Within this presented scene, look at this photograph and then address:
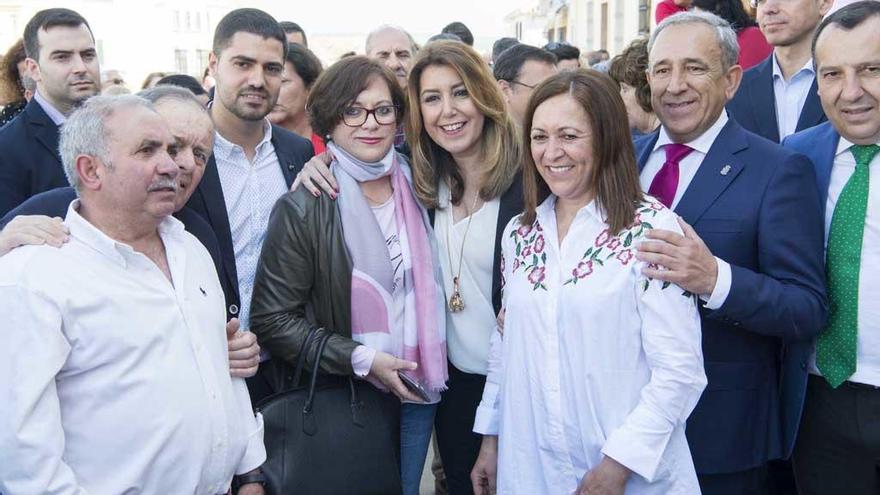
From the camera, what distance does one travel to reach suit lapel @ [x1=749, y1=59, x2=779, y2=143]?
12.5 feet

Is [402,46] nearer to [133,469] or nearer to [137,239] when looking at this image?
[137,239]

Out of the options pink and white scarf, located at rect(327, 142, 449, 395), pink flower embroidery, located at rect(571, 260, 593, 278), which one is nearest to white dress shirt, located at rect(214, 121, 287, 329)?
pink and white scarf, located at rect(327, 142, 449, 395)

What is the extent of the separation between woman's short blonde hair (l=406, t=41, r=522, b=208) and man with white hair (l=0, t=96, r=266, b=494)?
3.87 feet

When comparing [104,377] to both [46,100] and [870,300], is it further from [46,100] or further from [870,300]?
[46,100]

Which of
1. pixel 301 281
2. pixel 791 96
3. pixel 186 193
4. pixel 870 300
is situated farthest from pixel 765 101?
pixel 186 193

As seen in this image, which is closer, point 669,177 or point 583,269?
point 583,269

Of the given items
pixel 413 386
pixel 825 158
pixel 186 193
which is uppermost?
pixel 825 158

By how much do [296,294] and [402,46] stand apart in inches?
136

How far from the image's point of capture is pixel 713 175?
9.21ft

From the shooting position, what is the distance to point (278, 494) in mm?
2754

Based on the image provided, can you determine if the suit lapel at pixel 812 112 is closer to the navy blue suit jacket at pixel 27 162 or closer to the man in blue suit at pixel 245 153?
the man in blue suit at pixel 245 153

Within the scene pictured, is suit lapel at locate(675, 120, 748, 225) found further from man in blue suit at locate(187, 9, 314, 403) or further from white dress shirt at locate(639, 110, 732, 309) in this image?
man in blue suit at locate(187, 9, 314, 403)

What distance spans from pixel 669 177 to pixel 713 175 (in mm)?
185

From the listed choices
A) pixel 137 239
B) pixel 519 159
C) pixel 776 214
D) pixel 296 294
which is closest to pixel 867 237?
pixel 776 214
